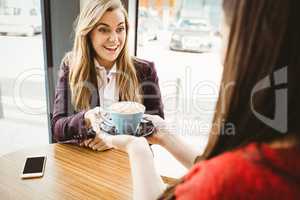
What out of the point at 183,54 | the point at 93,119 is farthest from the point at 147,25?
the point at 93,119

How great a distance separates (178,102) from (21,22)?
1.51 metres

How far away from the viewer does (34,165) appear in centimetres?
116

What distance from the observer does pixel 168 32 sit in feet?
9.01

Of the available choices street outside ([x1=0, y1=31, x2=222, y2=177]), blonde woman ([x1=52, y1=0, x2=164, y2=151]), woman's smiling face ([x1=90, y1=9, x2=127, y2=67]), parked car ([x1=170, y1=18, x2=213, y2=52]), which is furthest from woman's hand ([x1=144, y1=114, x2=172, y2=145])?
parked car ([x1=170, y1=18, x2=213, y2=52])

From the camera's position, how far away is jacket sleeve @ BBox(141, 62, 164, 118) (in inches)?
71.2

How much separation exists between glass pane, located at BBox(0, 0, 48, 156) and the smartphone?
4.04 feet

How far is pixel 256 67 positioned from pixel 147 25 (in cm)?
210

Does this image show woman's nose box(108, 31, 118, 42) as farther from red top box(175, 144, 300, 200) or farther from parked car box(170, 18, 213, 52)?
red top box(175, 144, 300, 200)

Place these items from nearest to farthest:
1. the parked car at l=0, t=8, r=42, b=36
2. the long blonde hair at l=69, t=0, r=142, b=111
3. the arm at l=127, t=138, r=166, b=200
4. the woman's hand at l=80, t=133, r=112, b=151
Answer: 1. the arm at l=127, t=138, r=166, b=200
2. the woman's hand at l=80, t=133, r=112, b=151
3. the long blonde hair at l=69, t=0, r=142, b=111
4. the parked car at l=0, t=8, r=42, b=36

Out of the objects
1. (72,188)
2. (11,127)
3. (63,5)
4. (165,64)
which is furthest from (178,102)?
(72,188)

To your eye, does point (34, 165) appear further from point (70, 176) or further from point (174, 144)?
point (174, 144)

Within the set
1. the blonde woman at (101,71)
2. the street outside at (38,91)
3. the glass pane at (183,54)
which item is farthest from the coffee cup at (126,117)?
the street outside at (38,91)

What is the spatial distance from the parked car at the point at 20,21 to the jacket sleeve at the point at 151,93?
0.85 metres

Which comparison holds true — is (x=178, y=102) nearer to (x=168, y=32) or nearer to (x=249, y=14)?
(x=168, y=32)
